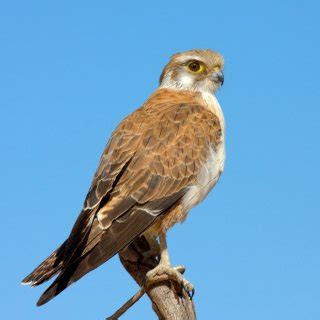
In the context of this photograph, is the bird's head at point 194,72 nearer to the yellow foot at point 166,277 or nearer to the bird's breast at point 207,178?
the bird's breast at point 207,178

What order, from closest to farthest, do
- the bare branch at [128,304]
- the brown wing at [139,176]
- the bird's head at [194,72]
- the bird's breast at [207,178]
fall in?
the brown wing at [139,176]
the bare branch at [128,304]
the bird's breast at [207,178]
the bird's head at [194,72]

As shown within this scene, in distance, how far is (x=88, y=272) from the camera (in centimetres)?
544

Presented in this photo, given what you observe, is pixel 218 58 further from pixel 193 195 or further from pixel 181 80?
pixel 193 195

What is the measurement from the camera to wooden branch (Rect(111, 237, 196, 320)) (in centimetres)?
591

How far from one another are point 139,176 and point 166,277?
82cm

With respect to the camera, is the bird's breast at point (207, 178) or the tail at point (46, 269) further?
the bird's breast at point (207, 178)

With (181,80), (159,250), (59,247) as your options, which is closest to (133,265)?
(159,250)

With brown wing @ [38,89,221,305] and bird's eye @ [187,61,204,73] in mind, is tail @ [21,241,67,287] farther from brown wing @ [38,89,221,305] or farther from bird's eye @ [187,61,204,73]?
bird's eye @ [187,61,204,73]

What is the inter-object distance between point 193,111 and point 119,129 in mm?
678

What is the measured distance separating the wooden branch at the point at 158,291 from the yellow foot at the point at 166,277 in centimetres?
5

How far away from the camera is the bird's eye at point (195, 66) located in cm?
741

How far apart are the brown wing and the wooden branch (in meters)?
0.50

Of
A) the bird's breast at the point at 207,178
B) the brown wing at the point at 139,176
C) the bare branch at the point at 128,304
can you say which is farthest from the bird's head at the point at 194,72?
the bare branch at the point at 128,304

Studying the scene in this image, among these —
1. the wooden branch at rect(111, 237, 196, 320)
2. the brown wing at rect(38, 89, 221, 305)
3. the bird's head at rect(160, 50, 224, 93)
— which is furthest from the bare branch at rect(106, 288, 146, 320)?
the bird's head at rect(160, 50, 224, 93)
